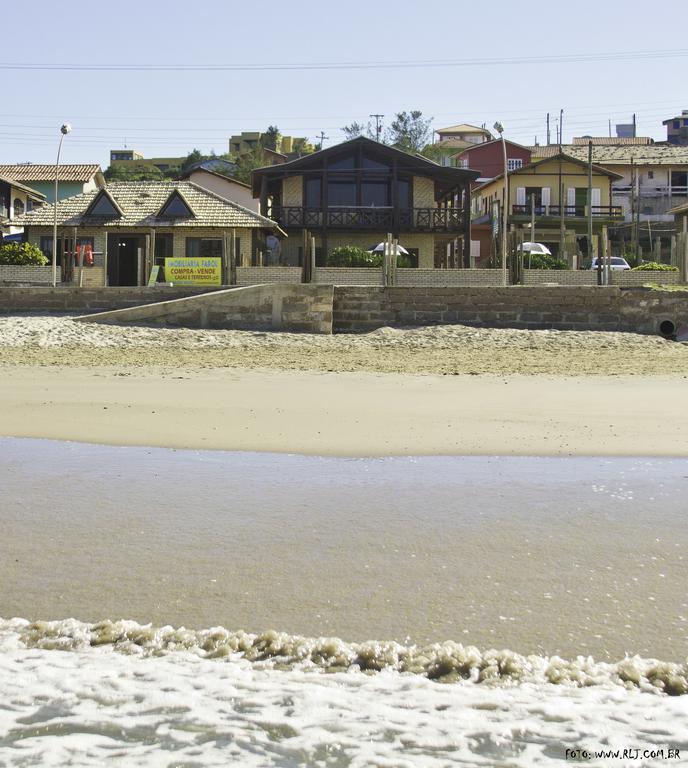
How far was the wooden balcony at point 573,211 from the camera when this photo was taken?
56406mm

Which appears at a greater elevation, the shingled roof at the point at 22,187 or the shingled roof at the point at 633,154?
the shingled roof at the point at 633,154

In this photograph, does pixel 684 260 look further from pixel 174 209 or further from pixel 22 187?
pixel 22 187

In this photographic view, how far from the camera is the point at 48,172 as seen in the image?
208ft

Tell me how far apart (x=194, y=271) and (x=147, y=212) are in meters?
13.8

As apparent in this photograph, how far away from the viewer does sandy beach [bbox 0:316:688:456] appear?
9156 mm

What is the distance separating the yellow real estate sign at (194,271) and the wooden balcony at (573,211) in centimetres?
3356

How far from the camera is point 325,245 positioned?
41.5 m

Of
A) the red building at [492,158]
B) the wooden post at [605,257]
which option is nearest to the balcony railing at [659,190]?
the red building at [492,158]

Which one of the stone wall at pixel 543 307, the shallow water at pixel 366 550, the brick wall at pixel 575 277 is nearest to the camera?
the shallow water at pixel 366 550

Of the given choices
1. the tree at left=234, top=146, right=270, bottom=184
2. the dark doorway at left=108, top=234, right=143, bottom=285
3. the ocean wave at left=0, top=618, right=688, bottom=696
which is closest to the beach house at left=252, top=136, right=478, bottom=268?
the dark doorway at left=108, top=234, right=143, bottom=285

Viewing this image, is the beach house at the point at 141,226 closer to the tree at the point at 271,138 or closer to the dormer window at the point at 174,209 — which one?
the dormer window at the point at 174,209

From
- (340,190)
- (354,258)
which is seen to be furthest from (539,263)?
(340,190)

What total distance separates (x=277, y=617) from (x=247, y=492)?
2.57m

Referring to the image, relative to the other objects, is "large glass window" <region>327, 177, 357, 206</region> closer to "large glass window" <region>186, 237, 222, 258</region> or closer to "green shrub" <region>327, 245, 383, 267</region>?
"large glass window" <region>186, 237, 222, 258</region>
